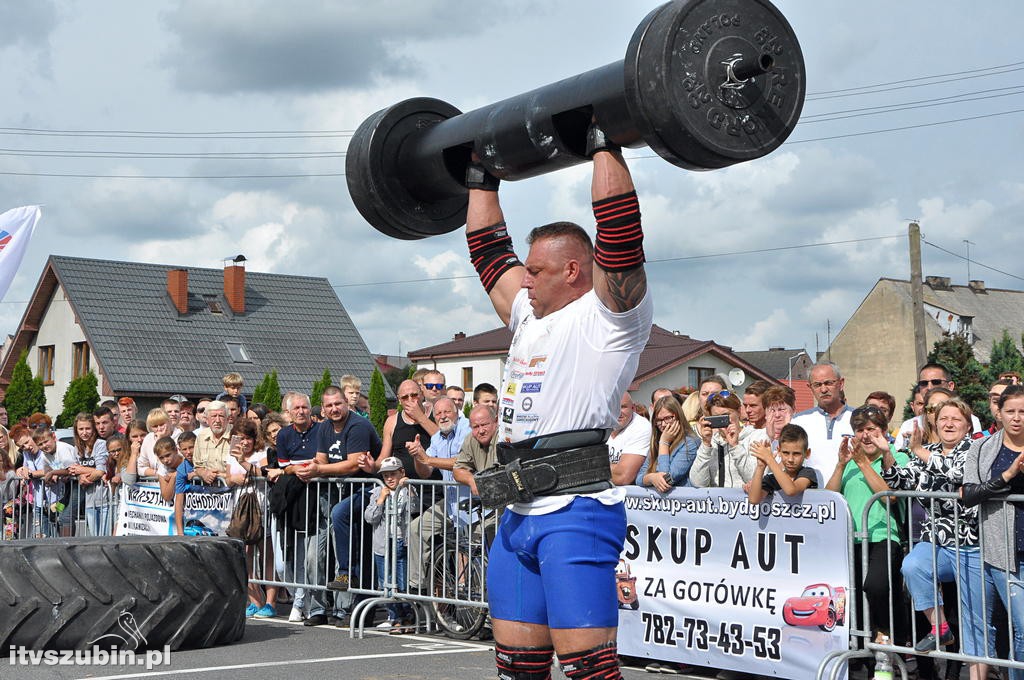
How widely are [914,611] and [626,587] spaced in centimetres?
210

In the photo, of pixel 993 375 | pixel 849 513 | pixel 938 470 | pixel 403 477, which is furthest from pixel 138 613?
pixel 993 375

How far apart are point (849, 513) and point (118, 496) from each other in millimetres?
7424

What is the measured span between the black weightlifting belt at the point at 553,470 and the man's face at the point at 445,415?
6.03m

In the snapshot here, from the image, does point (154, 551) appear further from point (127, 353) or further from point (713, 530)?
point (127, 353)

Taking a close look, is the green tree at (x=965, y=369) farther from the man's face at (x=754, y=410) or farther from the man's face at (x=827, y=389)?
the man's face at (x=827, y=389)

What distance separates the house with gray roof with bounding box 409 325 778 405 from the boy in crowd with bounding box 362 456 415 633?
117 feet

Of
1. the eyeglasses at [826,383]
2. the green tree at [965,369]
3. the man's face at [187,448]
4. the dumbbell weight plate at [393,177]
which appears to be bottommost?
the man's face at [187,448]

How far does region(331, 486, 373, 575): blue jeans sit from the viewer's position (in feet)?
33.2

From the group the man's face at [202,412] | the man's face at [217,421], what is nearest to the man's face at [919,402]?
the man's face at [217,421]

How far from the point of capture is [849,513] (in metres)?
7.44

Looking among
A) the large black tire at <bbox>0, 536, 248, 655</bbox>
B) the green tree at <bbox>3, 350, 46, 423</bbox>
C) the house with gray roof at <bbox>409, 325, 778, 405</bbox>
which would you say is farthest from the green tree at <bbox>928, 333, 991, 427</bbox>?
the large black tire at <bbox>0, 536, 248, 655</bbox>

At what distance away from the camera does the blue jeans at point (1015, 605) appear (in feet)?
22.0

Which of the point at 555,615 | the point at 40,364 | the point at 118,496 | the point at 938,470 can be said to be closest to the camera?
the point at 555,615

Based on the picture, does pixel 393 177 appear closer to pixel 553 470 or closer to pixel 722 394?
pixel 553 470
